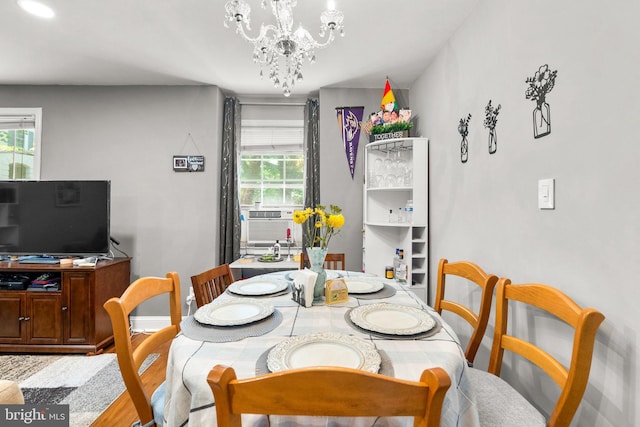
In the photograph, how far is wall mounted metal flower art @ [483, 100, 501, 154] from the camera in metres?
1.56

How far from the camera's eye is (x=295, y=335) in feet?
3.12

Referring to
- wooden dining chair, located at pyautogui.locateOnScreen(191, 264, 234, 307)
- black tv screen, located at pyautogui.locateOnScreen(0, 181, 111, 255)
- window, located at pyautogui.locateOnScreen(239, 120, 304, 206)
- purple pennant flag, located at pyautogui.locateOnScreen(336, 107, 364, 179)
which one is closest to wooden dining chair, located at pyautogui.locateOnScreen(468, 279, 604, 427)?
wooden dining chair, located at pyautogui.locateOnScreen(191, 264, 234, 307)

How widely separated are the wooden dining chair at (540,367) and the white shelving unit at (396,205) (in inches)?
50.1

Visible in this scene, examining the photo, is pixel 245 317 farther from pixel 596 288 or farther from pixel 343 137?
pixel 343 137

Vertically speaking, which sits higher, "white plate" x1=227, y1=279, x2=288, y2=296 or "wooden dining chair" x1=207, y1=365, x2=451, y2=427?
"wooden dining chair" x1=207, y1=365, x2=451, y2=427

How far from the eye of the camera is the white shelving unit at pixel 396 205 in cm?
247

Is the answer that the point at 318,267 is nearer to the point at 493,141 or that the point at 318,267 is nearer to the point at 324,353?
the point at 324,353

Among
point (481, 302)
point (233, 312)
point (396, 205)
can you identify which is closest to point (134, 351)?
point (233, 312)

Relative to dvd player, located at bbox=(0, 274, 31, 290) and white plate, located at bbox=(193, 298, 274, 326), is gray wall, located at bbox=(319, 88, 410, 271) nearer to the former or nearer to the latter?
white plate, located at bbox=(193, 298, 274, 326)

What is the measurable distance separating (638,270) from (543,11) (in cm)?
111

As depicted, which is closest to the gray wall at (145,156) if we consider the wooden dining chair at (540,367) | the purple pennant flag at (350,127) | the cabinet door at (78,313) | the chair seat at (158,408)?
the cabinet door at (78,313)

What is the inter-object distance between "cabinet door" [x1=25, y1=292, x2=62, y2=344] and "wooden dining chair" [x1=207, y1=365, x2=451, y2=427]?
2777mm

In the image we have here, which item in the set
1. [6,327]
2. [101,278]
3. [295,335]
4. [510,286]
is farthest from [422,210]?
[6,327]

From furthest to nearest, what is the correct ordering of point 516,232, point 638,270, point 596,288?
1. point 516,232
2. point 596,288
3. point 638,270
